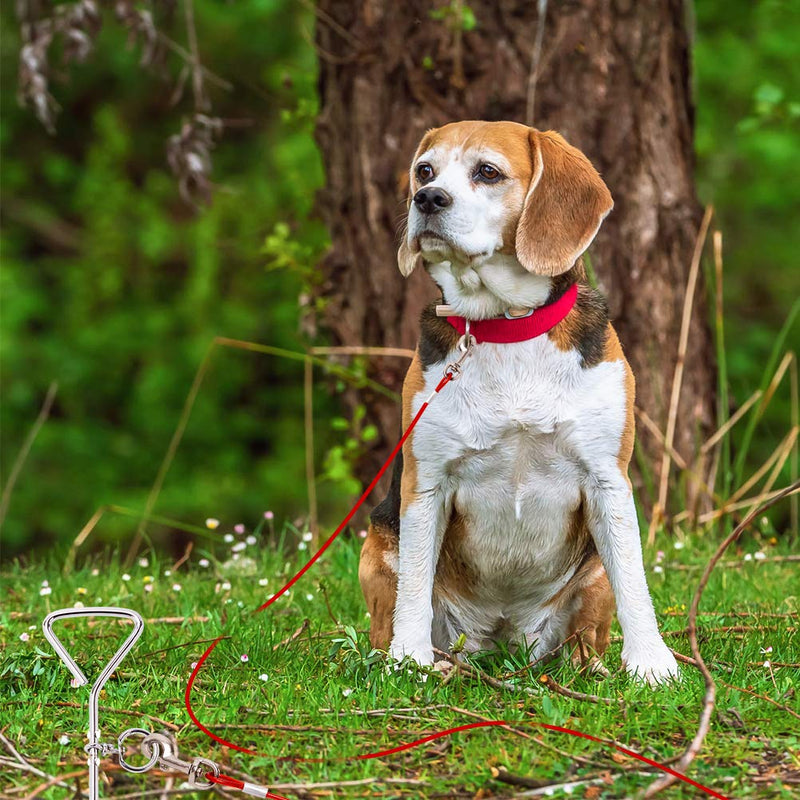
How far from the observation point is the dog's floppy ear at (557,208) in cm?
379

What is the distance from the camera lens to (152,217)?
44.3 feet

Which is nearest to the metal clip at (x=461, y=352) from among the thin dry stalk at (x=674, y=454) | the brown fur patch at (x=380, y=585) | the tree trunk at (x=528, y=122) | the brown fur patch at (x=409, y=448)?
the brown fur patch at (x=409, y=448)

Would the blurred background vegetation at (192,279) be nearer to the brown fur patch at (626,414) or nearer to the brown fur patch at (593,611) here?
the brown fur patch at (593,611)

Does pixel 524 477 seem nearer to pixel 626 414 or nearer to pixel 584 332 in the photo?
pixel 626 414

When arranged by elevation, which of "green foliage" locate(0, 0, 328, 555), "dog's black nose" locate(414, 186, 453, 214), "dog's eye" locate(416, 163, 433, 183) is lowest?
"green foliage" locate(0, 0, 328, 555)

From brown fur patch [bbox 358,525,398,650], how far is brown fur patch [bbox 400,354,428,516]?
0.84 ft

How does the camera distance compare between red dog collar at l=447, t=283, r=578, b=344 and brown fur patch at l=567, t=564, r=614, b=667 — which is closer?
red dog collar at l=447, t=283, r=578, b=344

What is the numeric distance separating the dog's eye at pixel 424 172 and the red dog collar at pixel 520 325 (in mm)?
494

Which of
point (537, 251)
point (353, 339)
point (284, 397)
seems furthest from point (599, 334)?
point (284, 397)

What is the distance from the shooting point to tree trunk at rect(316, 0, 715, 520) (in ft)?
19.9

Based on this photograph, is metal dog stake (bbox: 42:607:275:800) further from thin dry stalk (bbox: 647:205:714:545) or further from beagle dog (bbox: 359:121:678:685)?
thin dry stalk (bbox: 647:205:714:545)

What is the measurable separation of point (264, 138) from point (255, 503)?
4.19 metres

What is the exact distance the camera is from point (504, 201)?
3877 millimetres

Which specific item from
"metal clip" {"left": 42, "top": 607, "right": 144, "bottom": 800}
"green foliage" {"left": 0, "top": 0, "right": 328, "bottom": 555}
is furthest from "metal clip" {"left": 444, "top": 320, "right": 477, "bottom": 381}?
"green foliage" {"left": 0, "top": 0, "right": 328, "bottom": 555}
